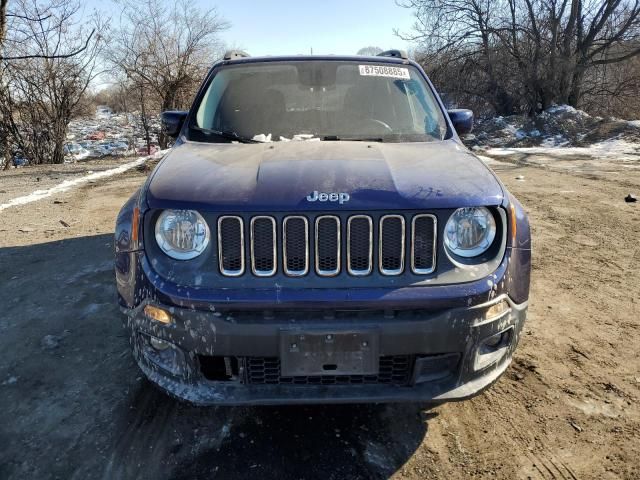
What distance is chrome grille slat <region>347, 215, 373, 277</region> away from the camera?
6.67 ft

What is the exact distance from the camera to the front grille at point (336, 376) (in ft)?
6.81

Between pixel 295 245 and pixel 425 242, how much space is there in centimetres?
56

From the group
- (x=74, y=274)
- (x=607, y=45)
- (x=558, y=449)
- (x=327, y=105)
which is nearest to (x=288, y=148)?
(x=327, y=105)

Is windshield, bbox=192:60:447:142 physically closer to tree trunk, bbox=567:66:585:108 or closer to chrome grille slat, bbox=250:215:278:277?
chrome grille slat, bbox=250:215:278:277

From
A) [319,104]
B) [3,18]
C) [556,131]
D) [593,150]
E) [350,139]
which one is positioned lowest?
[593,150]

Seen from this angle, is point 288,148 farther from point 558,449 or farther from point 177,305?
point 558,449

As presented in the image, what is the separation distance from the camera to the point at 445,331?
198 centimetres

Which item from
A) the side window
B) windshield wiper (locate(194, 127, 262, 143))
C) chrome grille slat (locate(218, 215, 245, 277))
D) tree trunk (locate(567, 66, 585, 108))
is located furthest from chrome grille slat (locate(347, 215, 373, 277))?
tree trunk (locate(567, 66, 585, 108))

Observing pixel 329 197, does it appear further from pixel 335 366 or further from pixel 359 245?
pixel 335 366

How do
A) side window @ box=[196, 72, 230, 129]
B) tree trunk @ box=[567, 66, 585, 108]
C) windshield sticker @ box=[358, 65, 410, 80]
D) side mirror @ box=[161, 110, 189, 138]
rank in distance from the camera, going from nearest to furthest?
1. side window @ box=[196, 72, 230, 129]
2. windshield sticker @ box=[358, 65, 410, 80]
3. side mirror @ box=[161, 110, 189, 138]
4. tree trunk @ box=[567, 66, 585, 108]

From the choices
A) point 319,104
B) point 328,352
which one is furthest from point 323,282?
point 319,104

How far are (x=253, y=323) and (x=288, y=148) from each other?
1125 mm

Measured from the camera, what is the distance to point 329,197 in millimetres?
2035

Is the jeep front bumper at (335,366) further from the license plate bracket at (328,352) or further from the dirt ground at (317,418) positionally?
the dirt ground at (317,418)
